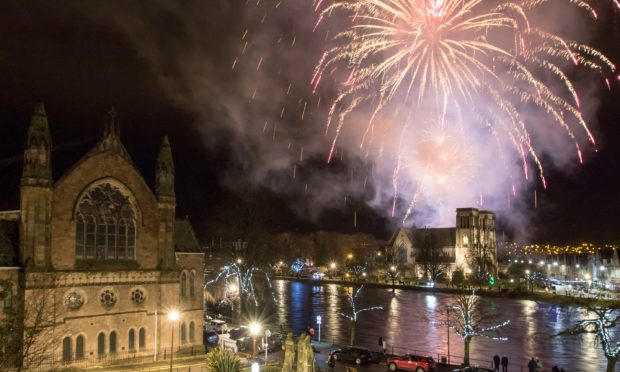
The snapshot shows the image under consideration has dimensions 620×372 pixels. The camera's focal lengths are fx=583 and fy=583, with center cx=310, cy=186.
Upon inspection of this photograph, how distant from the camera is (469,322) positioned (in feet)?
131

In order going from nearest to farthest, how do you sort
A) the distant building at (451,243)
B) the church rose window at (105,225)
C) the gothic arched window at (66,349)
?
the gothic arched window at (66,349) → the church rose window at (105,225) → the distant building at (451,243)

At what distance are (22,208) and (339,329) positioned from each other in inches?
1241

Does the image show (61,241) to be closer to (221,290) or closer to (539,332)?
(539,332)

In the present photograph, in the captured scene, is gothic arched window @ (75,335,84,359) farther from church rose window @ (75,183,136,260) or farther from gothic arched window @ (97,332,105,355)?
church rose window @ (75,183,136,260)

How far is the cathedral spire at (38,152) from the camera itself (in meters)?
36.0

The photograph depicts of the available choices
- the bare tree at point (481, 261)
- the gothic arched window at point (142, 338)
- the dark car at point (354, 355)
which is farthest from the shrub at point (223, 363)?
the bare tree at point (481, 261)

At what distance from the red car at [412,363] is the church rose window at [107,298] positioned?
19.0 metres

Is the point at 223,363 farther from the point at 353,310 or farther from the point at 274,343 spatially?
the point at 353,310

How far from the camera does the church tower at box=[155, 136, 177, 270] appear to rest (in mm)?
43031

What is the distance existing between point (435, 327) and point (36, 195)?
128ft

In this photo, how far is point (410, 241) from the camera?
138 metres

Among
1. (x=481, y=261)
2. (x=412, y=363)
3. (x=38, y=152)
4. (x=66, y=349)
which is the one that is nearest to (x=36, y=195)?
(x=38, y=152)

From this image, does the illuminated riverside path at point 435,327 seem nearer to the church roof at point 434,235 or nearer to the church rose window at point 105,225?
the church rose window at point 105,225

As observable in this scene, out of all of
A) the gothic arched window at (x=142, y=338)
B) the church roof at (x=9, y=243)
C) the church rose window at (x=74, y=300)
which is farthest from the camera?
the gothic arched window at (x=142, y=338)
